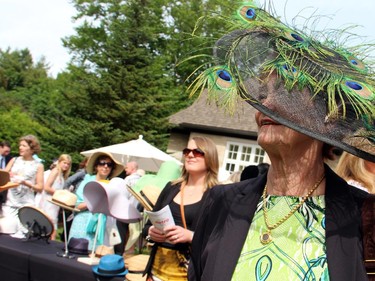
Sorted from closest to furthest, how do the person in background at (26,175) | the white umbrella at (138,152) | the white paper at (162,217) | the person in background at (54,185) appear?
the white paper at (162,217), the person in background at (26,175), the person in background at (54,185), the white umbrella at (138,152)

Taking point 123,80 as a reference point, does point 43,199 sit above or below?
below

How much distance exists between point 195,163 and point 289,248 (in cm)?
219

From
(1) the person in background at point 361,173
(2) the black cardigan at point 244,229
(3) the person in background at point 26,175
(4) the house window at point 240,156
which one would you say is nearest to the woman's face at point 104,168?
(3) the person in background at point 26,175

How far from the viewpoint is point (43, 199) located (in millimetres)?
8047

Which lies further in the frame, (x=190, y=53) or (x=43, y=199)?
(x=43, y=199)

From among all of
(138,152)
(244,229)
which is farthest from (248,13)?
(138,152)

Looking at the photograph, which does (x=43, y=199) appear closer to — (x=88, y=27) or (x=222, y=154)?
(x=222, y=154)

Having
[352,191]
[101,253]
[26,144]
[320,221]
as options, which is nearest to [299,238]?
[320,221]

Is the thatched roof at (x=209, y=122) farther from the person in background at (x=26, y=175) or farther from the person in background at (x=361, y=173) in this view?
the person in background at (x=361, y=173)

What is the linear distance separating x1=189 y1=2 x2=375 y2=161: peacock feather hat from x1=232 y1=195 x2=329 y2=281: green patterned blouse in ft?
0.96

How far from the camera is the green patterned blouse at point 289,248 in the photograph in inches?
64.3

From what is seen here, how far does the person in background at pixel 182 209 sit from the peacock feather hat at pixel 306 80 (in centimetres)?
177

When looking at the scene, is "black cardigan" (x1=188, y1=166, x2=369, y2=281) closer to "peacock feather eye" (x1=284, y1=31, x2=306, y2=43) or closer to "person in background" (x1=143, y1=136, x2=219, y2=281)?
"peacock feather eye" (x1=284, y1=31, x2=306, y2=43)

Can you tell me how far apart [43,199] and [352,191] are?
7002 millimetres
